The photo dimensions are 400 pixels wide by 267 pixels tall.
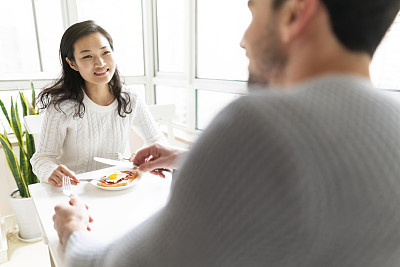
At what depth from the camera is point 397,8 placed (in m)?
0.44

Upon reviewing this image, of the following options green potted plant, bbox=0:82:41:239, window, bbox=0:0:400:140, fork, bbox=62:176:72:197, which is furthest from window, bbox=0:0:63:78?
fork, bbox=62:176:72:197

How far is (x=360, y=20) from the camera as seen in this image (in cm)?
40

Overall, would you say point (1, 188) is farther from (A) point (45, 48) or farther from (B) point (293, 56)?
(B) point (293, 56)

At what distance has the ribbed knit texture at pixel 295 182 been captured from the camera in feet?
0.99

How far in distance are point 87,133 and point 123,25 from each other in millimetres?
1643

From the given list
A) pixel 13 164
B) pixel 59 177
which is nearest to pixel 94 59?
pixel 59 177

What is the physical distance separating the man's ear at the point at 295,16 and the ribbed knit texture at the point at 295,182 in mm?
86

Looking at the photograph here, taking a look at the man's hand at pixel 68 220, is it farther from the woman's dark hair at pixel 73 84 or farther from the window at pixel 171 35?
the window at pixel 171 35

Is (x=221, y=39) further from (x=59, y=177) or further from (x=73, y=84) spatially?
(x=59, y=177)

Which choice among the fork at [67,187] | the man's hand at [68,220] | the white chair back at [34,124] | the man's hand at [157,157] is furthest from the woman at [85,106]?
the man's hand at [68,220]

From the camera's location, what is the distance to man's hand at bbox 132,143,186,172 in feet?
3.41

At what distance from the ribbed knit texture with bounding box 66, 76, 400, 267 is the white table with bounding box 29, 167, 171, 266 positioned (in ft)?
1.51

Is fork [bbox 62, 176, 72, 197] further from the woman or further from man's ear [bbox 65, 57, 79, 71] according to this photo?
man's ear [bbox 65, 57, 79, 71]

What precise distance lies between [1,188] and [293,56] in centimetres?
253
